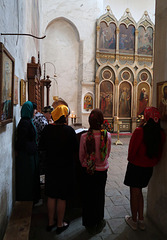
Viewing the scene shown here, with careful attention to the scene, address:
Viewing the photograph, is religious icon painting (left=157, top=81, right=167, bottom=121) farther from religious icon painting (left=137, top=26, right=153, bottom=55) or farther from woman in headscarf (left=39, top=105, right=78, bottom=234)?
religious icon painting (left=137, top=26, right=153, bottom=55)

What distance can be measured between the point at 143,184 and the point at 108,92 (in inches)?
436

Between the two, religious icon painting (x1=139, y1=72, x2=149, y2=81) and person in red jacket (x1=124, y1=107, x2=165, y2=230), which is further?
religious icon painting (x1=139, y1=72, x2=149, y2=81)

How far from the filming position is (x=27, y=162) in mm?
3016

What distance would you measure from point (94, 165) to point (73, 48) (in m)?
11.9

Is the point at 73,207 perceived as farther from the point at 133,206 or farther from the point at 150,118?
the point at 150,118

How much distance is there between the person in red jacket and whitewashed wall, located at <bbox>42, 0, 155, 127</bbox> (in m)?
10.2

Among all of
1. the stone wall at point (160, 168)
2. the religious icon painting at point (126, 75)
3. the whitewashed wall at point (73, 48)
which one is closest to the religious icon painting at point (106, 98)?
the whitewashed wall at point (73, 48)

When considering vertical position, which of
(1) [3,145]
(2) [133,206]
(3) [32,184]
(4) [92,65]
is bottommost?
(2) [133,206]

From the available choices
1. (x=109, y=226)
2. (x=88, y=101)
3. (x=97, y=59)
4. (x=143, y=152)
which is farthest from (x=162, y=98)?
(x=97, y=59)

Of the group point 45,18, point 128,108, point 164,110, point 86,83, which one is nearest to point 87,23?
point 45,18

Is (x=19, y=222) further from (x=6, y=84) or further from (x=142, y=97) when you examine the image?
(x=142, y=97)

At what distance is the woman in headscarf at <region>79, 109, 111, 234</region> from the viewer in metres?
2.55

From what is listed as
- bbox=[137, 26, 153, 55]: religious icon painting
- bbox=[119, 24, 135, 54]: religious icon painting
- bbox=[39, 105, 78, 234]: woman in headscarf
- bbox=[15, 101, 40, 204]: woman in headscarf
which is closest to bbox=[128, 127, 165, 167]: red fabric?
bbox=[39, 105, 78, 234]: woman in headscarf

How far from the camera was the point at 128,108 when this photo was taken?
13.8m
